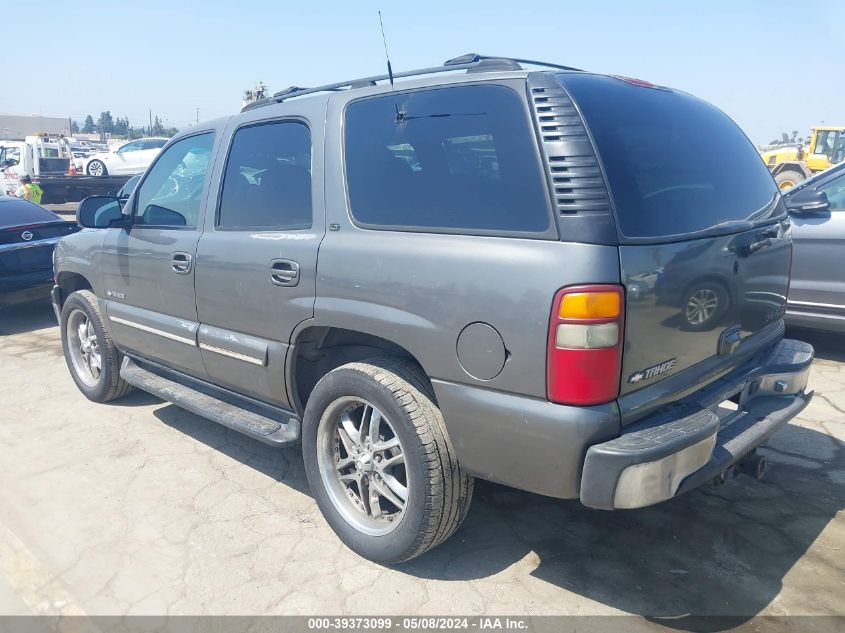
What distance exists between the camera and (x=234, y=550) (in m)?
3.00

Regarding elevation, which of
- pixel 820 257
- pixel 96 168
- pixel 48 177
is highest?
pixel 96 168

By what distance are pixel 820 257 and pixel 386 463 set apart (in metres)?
4.19

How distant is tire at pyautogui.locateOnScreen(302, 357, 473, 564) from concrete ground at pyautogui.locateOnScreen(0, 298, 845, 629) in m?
0.16

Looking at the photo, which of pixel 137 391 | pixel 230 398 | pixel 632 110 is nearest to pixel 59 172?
pixel 137 391

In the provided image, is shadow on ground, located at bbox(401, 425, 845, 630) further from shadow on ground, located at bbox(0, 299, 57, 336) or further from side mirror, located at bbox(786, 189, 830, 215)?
shadow on ground, located at bbox(0, 299, 57, 336)

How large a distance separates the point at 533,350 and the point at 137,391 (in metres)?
3.95

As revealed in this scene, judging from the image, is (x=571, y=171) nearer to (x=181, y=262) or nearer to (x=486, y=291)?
(x=486, y=291)

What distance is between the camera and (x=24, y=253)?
23.6 feet

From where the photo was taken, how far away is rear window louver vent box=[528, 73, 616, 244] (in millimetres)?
2148

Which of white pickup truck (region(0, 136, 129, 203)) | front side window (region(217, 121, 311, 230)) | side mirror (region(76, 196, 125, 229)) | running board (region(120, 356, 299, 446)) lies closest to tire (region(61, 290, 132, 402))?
running board (region(120, 356, 299, 446))

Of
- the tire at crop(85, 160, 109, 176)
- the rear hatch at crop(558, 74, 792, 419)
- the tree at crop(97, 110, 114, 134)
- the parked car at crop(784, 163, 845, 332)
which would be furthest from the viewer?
the tree at crop(97, 110, 114, 134)

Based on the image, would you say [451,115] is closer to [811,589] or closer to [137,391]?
[811,589]

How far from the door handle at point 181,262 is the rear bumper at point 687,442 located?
2.45 metres

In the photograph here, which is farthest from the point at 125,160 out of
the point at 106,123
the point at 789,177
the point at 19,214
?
the point at 106,123
